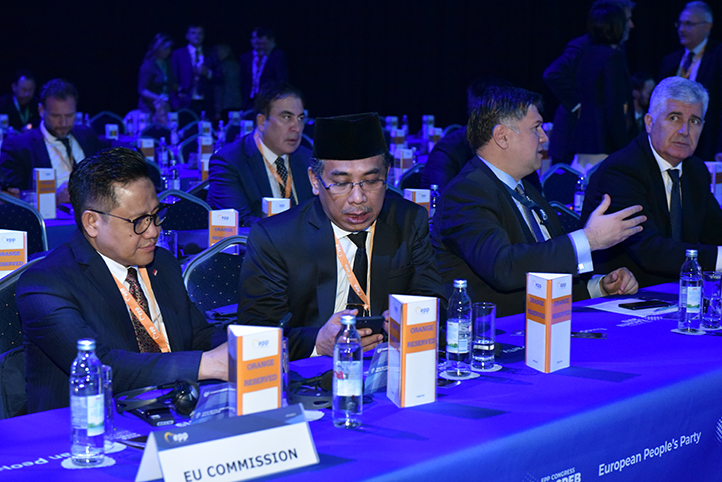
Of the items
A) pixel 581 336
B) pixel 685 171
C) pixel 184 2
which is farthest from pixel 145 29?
pixel 581 336

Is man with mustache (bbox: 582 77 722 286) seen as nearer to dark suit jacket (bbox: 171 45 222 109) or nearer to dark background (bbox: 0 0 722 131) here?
dark suit jacket (bbox: 171 45 222 109)

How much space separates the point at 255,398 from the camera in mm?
1708

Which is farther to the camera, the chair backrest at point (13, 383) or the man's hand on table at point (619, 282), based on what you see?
the man's hand on table at point (619, 282)

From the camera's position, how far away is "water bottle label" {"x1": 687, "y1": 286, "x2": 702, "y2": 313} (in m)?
2.67

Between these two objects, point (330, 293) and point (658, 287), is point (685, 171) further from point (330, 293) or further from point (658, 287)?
point (330, 293)

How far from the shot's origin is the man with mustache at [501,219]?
2986mm

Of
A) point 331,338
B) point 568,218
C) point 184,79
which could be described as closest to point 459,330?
point 331,338

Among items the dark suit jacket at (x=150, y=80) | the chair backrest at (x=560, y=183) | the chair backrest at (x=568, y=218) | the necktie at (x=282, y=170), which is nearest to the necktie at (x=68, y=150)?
the necktie at (x=282, y=170)

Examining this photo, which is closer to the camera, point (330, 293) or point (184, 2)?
point (330, 293)

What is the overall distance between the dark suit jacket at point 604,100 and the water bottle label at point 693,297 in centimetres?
406

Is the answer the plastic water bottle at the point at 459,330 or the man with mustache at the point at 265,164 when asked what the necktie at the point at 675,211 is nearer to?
the plastic water bottle at the point at 459,330

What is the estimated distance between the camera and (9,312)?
2461mm

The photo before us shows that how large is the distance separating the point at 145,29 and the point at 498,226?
1186cm

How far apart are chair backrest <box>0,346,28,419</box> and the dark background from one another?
38.5ft
